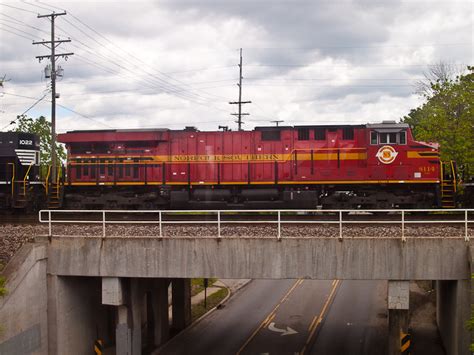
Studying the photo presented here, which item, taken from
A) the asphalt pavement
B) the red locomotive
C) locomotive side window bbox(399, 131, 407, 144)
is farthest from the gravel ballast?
locomotive side window bbox(399, 131, 407, 144)

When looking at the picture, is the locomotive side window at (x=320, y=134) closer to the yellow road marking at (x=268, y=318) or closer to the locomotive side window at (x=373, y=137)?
the locomotive side window at (x=373, y=137)

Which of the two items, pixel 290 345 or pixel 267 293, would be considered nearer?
pixel 290 345

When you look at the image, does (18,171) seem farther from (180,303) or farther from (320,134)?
(320,134)

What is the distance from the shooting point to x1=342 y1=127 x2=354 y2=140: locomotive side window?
2300 cm

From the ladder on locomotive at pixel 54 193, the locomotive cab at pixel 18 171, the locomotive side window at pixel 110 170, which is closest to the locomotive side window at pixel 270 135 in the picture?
the locomotive side window at pixel 110 170

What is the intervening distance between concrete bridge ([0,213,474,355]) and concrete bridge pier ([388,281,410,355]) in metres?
0.03

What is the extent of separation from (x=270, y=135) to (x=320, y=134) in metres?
2.39

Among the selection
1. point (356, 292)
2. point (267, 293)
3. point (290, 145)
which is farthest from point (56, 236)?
point (356, 292)

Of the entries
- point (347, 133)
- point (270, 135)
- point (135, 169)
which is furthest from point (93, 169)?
point (347, 133)

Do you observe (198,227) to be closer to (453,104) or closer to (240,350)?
(240,350)

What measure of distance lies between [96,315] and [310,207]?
10.5 meters

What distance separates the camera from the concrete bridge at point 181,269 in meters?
13.8

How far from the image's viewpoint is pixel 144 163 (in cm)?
2389

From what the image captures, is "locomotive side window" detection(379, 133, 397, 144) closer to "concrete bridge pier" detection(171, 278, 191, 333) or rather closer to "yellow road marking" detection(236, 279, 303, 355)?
"yellow road marking" detection(236, 279, 303, 355)
